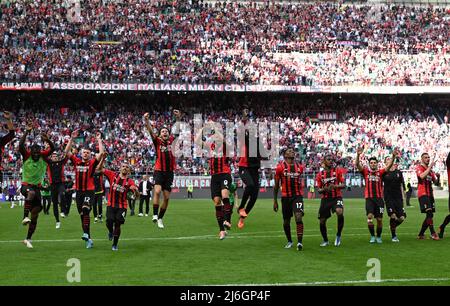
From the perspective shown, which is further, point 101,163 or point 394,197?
point 394,197

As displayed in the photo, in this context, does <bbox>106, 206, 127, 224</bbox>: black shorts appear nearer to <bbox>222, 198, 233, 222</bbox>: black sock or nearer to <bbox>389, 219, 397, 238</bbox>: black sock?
<bbox>222, 198, 233, 222</bbox>: black sock

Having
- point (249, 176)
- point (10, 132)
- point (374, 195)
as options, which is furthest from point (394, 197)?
point (10, 132)

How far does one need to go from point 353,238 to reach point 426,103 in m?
51.9

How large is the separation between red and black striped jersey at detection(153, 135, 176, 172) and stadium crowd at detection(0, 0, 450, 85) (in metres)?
44.0

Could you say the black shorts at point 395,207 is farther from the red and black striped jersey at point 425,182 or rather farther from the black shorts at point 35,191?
the black shorts at point 35,191

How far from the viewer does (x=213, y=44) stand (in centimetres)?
6819

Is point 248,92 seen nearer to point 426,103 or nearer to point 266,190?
point 266,190

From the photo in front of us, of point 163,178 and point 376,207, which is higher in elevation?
point 163,178

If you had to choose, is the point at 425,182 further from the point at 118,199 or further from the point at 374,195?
the point at 118,199

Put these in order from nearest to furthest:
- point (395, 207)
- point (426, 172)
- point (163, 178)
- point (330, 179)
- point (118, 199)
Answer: point (118, 199)
point (330, 179)
point (163, 178)
point (426, 172)
point (395, 207)

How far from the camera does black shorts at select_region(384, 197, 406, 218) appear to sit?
70.7ft

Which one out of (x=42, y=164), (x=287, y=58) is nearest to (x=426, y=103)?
(x=287, y=58)

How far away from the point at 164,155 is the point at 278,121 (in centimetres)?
4566

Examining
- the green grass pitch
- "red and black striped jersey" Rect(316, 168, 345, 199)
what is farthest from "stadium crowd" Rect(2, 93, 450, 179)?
"red and black striped jersey" Rect(316, 168, 345, 199)
